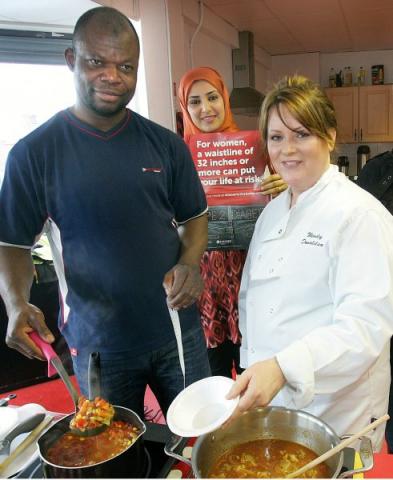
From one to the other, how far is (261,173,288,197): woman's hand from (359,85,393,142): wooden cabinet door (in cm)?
418

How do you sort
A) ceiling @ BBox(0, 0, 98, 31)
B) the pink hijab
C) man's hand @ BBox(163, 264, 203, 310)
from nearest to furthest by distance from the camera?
man's hand @ BBox(163, 264, 203, 310) < the pink hijab < ceiling @ BBox(0, 0, 98, 31)

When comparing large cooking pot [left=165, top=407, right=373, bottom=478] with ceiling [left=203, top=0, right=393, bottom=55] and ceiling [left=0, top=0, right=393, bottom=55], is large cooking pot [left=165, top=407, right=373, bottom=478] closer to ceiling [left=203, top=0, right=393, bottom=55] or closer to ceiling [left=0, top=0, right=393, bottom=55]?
ceiling [left=0, top=0, right=393, bottom=55]

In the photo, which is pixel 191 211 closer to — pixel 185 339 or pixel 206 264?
pixel 185 339

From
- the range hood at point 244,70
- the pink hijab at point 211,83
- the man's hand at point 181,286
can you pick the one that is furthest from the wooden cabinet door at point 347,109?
the man's hand at point 181,286

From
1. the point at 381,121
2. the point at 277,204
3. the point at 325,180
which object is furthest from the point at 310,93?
the point at 381,121

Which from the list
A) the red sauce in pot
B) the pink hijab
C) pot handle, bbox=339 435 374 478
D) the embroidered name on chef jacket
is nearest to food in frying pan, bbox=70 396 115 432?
the red sauce in pot

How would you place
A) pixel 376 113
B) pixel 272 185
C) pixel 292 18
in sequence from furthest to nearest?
pixel 376 113 < pixel 292 18 < pixel 272 185

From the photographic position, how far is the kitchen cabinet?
5027 millimetres

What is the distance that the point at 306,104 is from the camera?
99cm

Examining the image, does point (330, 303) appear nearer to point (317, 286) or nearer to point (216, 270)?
point (317, 286)

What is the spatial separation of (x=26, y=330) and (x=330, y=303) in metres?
0.61

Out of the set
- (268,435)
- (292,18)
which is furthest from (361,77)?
(268,435)

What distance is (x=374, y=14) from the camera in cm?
352

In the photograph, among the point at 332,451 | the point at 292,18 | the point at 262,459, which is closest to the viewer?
the point at 332,451
